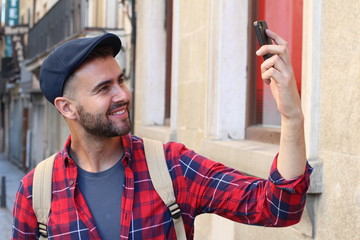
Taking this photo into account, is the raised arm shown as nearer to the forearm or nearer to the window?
the forearm

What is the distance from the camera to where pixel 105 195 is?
2.02 m

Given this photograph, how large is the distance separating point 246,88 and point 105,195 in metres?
2.98

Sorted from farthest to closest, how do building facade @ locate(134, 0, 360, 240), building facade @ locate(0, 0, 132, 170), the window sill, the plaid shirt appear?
1. building facade @ locate(0, 0, 132, 170)
2. the window sill
3. building facade @ locate(134, 0, 360, 240)
4. the plaid shirt

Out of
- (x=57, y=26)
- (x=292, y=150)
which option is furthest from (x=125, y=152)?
(x=57, y=26)

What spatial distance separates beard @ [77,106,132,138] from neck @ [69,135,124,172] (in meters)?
0.06

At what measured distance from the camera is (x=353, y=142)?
2793 millimetres

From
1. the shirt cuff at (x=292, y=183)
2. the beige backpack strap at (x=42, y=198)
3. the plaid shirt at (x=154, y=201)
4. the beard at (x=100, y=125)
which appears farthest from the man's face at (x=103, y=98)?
the shirt cuff at (x=292, y=183)

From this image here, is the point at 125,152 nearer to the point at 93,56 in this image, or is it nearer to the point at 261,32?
the point at 93,56

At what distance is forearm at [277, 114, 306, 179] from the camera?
172 centimetres

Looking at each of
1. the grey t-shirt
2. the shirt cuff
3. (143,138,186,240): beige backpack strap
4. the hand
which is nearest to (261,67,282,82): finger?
the hand

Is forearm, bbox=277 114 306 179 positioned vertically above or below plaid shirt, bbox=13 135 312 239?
above

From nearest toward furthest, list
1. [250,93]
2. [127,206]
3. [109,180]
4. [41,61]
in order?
[127,206], [109,180], [250,93], [41,61]

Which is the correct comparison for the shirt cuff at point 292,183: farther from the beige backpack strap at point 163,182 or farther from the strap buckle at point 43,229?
the strap buckle at point 43,229

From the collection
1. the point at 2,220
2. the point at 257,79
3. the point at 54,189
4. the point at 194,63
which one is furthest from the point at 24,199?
the point at 2,220
